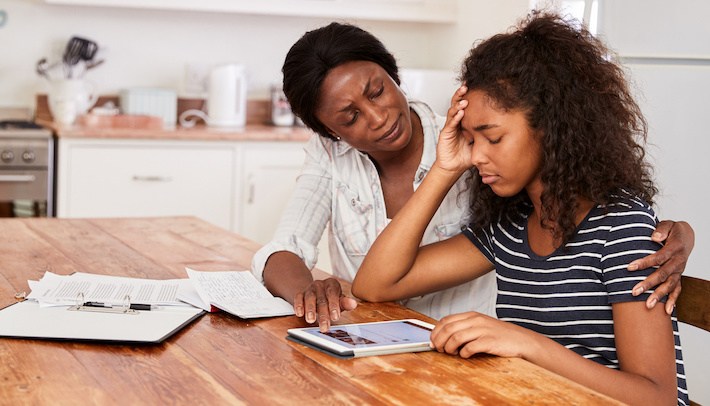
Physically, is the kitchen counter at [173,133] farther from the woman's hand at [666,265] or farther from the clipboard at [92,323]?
the woman's hand at [666,265]

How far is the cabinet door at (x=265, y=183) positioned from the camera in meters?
4.13

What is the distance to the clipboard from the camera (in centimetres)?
152

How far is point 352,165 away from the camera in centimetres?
214

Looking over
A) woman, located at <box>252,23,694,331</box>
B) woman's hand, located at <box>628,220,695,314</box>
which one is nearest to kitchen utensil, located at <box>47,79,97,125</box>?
woman, located at <box>252,23,694,331</box>

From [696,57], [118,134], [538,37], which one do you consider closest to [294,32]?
Result: [118,134]

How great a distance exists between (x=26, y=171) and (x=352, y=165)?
2088 mm

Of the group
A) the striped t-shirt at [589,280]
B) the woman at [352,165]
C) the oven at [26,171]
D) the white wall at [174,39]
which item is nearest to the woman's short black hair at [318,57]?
the woman at [352,165]

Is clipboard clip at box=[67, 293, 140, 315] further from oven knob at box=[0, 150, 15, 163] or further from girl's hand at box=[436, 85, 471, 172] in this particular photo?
oven knob at box=[0, 150, 15, 163]

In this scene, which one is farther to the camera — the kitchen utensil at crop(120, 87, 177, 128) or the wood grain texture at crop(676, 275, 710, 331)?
the kitchen utensil at crop(120, 87, 177, 128)

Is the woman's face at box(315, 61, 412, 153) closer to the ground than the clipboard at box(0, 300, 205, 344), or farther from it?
farther from it

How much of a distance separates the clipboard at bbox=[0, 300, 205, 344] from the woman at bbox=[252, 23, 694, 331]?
0.26 metres

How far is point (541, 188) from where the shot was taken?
168 centimetres

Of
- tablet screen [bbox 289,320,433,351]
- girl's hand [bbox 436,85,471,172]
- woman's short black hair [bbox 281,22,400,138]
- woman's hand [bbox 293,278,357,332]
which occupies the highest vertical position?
woman's short black hair [bbox 281,22,400,138]

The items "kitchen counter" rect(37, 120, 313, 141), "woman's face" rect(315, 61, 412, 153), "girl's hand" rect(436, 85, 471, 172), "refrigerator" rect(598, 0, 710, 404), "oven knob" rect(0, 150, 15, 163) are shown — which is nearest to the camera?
"girl's hand" rect(436, 85, 471, 172)
